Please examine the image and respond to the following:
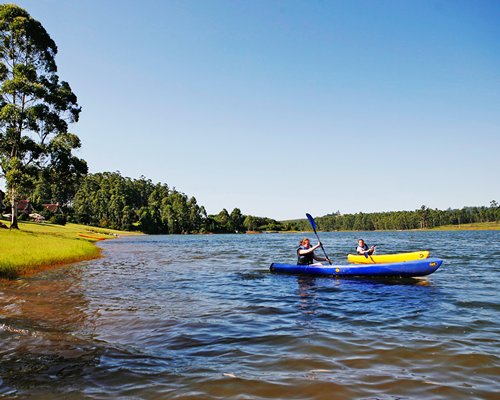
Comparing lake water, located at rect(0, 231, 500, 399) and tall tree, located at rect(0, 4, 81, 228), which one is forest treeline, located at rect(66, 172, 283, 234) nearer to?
tall tree, located at rect(0, 4, 81, 228)

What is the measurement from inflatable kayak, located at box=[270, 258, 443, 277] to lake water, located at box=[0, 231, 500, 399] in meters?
1.64

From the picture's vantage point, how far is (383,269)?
672 inches

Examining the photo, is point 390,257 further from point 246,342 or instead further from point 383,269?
point 246,342

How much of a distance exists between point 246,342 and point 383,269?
36.4ft

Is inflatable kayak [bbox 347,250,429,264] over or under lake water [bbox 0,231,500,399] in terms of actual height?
over

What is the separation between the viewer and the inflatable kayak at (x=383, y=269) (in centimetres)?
1642

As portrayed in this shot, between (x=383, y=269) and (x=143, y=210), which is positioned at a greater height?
(x=143, y=210)

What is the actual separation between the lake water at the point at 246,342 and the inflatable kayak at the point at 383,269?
1641 millimetres

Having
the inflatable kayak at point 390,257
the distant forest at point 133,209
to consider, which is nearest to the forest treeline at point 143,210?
the distant forest at point 133,209

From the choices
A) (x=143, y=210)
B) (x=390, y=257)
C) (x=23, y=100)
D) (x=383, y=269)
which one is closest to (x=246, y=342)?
(x=383, y=269)

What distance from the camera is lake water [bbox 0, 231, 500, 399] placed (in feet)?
17.9

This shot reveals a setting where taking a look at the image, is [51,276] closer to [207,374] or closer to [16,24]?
[207,374]

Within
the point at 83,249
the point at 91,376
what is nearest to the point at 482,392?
the point at 91,376

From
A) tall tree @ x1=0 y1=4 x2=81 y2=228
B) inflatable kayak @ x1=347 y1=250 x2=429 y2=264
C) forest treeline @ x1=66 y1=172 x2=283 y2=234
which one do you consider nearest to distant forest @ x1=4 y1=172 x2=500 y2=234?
forest treeline @ x1=66 y1=172 x2=283 y2=234
